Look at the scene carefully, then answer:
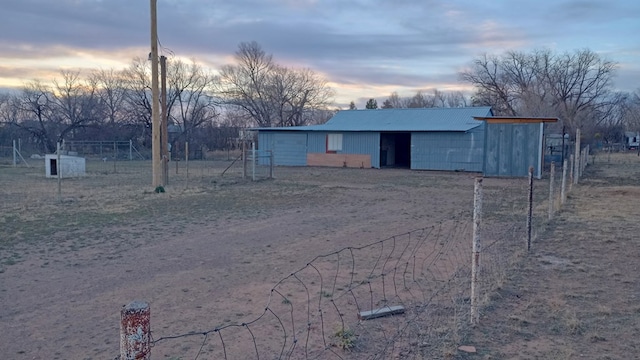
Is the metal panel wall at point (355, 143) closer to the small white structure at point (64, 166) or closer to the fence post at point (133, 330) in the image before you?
the small white structure at point (64, 166)

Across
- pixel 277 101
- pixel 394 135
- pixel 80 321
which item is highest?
pixel 277 101

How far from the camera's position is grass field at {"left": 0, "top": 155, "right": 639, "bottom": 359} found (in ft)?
16.9

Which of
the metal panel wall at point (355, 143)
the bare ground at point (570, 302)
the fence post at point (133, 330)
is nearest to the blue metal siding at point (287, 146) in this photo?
the metal panel wall at point (355, 143)

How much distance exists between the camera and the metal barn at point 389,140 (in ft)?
102

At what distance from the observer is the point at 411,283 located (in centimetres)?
687

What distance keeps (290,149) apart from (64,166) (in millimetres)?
15386

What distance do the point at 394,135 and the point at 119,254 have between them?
3077 centimetres

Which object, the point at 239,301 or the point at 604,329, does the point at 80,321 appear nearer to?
the point at 239,301

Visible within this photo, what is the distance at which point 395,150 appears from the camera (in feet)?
126

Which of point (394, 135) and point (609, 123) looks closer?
point (394, 135)

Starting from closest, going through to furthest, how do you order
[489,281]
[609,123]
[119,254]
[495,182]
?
[489,281] → [119,254] → [495,182] → [609,123]

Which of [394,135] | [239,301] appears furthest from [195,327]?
[394,135]

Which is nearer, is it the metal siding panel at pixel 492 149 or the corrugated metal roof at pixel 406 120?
the metal siding panel at pixel 492 149

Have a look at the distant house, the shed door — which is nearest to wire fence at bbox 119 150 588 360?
the distant house
